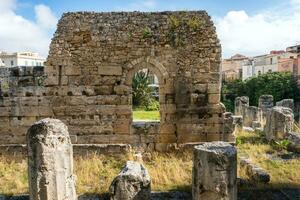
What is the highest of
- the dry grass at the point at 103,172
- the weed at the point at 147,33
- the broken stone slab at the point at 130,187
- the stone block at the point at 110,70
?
the weed at the point at 147,33

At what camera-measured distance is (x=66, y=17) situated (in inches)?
415

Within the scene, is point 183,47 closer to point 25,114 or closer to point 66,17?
Answer: point 66,17

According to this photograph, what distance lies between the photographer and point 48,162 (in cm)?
573

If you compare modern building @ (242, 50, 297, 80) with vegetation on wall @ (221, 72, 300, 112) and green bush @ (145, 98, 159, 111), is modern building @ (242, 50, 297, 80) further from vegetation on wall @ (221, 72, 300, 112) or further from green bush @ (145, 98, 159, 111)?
green bush @ (145, 98, 159, 111)

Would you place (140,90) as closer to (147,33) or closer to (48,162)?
(147,33)

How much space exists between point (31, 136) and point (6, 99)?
Result: 5446 mm

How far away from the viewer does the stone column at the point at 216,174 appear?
576 cm

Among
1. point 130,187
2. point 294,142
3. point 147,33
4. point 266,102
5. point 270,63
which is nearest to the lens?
point 130,187

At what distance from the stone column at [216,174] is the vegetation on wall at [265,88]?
96.3 feet

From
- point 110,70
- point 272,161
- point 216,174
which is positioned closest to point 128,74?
point 110,70

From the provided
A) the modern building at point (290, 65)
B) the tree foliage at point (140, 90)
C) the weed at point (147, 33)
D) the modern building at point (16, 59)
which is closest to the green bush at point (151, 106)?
the tree foliage at point (140, 90)

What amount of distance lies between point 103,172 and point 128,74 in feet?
10.1

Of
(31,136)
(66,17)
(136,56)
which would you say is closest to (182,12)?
(136,56)

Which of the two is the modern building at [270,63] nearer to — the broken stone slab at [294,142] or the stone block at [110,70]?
the broken stone slab at [294,142]
